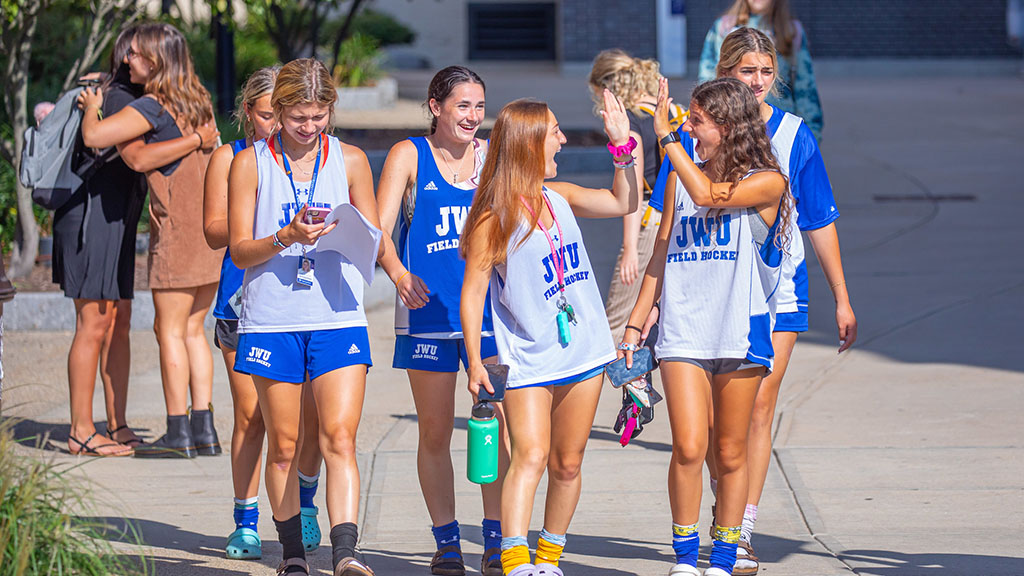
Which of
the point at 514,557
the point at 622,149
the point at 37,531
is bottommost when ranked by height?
the point at 514,557

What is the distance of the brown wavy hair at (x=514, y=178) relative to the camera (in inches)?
165

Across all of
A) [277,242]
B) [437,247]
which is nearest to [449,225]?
[437,247]

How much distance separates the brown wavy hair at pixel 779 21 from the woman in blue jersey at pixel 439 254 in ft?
8.05

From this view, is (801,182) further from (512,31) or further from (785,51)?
(512,31)

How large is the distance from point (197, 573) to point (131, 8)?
25.2 ft

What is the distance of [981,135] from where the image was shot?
16.4 m

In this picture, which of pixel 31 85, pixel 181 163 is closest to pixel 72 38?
pixel 31 85

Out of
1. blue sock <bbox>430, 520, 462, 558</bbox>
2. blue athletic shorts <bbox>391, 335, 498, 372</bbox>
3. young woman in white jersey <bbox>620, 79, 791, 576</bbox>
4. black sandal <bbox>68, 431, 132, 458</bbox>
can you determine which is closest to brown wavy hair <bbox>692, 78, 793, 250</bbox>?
young woman in white jersey <bbox>620, 79, 791, 576</bbox>

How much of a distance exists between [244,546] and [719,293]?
205cm

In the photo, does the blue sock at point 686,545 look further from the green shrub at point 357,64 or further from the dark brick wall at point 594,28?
the dark brick wall at point 594,28

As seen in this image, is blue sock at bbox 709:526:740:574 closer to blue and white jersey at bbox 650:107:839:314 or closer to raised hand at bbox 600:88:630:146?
blue and white jersey at bbox 650:107:839:314

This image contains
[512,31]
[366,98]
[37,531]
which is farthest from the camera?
[512,31]

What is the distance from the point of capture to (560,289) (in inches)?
167

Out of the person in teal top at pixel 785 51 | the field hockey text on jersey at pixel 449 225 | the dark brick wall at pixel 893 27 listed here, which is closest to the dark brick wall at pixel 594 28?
the dark brick wall at pixel 893 27
